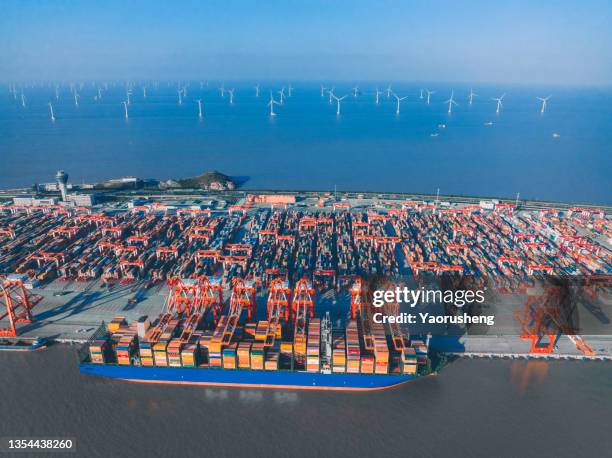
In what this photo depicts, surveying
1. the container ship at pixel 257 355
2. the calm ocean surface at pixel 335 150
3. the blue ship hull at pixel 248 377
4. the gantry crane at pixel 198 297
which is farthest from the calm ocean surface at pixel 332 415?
the calm ocean surface at pixel 335 150

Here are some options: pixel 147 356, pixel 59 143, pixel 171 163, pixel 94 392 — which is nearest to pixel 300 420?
pixel 147 356

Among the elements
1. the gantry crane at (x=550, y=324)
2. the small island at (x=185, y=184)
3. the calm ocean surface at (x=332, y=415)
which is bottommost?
the calm ocean surface at (x=332, y=415)

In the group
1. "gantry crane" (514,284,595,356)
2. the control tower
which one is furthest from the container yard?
the control tower

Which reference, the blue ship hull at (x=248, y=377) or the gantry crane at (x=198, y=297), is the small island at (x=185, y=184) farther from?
the blue ship hull at (x=248, y=377)

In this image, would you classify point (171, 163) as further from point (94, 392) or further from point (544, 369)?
point (544, 369)

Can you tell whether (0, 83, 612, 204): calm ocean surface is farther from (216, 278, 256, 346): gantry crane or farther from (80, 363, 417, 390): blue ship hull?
(80, 363, 417, 390): blue ship hull

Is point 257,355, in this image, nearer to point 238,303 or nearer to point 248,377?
point 248,377
